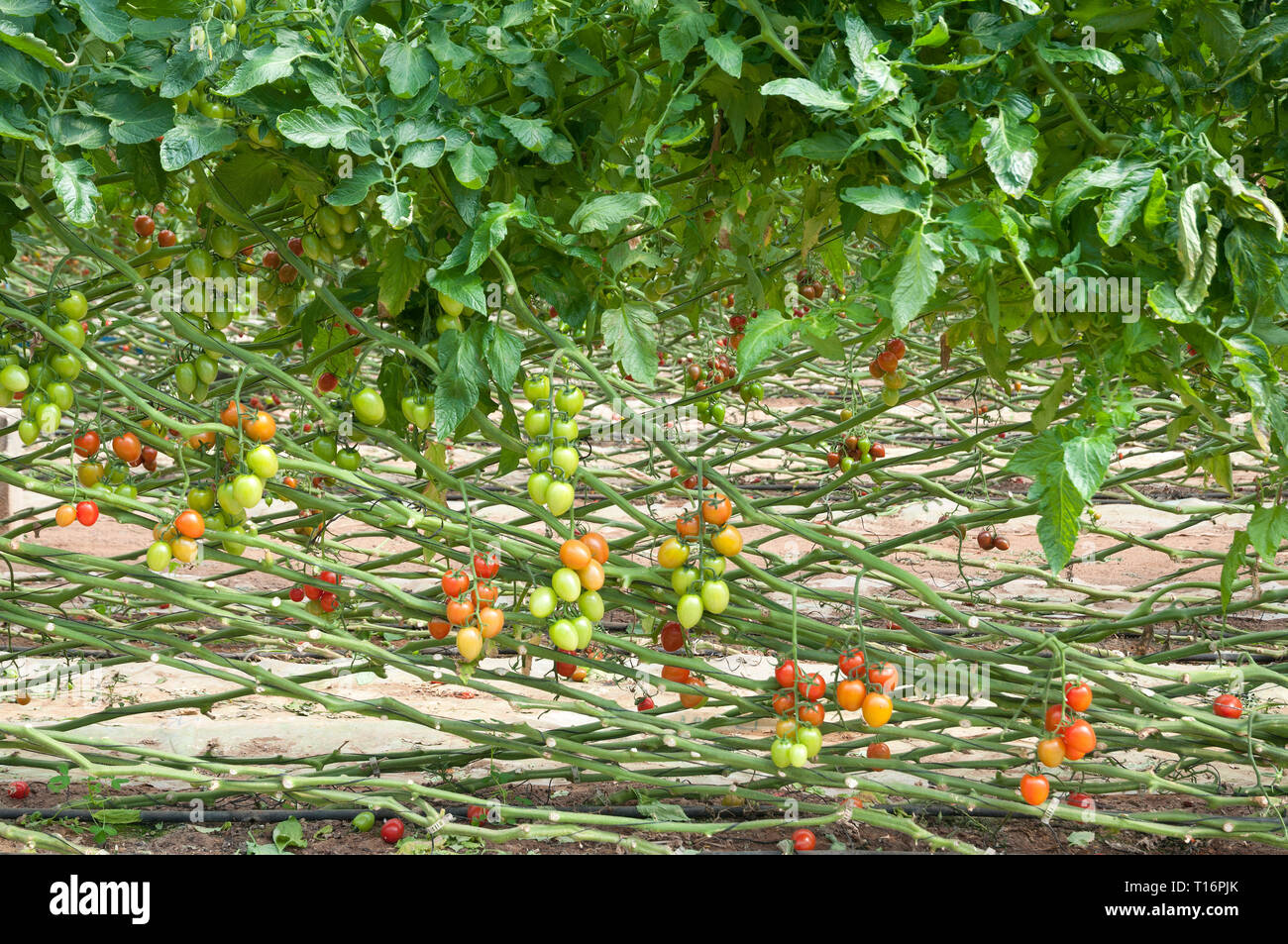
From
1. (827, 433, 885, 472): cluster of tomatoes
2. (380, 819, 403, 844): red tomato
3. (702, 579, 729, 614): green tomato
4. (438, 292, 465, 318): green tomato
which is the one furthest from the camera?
(827, 433, 885, 472): cluster of tomatoes

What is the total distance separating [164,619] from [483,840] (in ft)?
2.36

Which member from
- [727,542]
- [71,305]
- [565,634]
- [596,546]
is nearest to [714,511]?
[727,542]

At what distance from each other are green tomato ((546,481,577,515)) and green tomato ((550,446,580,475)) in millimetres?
24

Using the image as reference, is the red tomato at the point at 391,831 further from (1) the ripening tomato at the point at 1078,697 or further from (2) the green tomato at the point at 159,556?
(1) the ripening tomato at the point at 1078,697

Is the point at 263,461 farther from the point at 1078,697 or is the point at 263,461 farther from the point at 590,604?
the point at 1078,697

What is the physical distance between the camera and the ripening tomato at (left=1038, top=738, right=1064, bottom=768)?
160 centimetres

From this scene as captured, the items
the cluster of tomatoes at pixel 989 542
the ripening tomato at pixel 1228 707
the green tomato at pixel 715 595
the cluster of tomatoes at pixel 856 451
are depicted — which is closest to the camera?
the green tomato at pixel 715 595

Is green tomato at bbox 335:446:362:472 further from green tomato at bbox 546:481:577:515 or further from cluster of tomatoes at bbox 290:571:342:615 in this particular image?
green tomato at bbox 546:481:577:515

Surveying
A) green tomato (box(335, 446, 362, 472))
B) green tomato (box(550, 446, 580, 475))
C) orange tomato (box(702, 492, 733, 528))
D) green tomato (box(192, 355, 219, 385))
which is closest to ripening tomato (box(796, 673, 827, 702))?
orange tomato (box(702, 492, 733, 528))

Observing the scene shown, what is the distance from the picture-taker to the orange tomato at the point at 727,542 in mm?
1618

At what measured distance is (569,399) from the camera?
154 cm

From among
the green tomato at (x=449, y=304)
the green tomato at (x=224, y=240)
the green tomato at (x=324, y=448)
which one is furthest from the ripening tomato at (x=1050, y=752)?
the green tomato at (x=224, y=240)

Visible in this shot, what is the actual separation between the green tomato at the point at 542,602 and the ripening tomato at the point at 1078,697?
75cm
